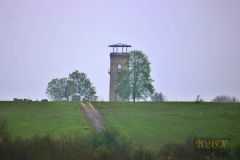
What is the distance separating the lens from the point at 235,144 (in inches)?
1368

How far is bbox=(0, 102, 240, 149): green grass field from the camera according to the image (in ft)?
162

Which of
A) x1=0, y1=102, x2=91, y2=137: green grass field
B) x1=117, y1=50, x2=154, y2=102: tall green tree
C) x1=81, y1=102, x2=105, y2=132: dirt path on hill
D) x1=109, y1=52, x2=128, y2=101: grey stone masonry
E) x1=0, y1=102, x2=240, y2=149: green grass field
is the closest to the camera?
x1=0, y1=102, x2=240, y2=149: green grass field

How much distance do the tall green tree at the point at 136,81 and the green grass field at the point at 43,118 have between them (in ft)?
72.7

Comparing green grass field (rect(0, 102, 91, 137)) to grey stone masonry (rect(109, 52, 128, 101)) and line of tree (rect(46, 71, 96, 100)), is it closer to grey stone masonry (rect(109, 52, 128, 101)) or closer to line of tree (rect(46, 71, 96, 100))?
grey stone masonry (rect(109, 52, 128, 101))

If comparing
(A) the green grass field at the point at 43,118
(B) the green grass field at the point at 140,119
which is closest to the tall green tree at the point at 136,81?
(B) the green grass field at the point at 140,119

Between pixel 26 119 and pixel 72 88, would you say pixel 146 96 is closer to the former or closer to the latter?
pixel 72 88

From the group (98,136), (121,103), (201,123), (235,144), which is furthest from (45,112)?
(235,144)

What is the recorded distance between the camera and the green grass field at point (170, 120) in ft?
161

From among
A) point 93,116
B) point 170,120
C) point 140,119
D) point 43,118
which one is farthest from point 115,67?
point 43,118

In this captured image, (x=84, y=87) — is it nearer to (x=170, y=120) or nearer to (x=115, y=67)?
(x=115, y=67)

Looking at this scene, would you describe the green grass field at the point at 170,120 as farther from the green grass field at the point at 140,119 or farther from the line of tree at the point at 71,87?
the line of tree at the point at 71,87

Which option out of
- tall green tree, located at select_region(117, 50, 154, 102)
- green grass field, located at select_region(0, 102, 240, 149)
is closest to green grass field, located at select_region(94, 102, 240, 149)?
green grass field, located at select_region(0, 102, 240, 149)

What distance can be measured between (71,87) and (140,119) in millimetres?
53213

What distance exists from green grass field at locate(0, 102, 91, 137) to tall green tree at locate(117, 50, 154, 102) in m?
22.2
